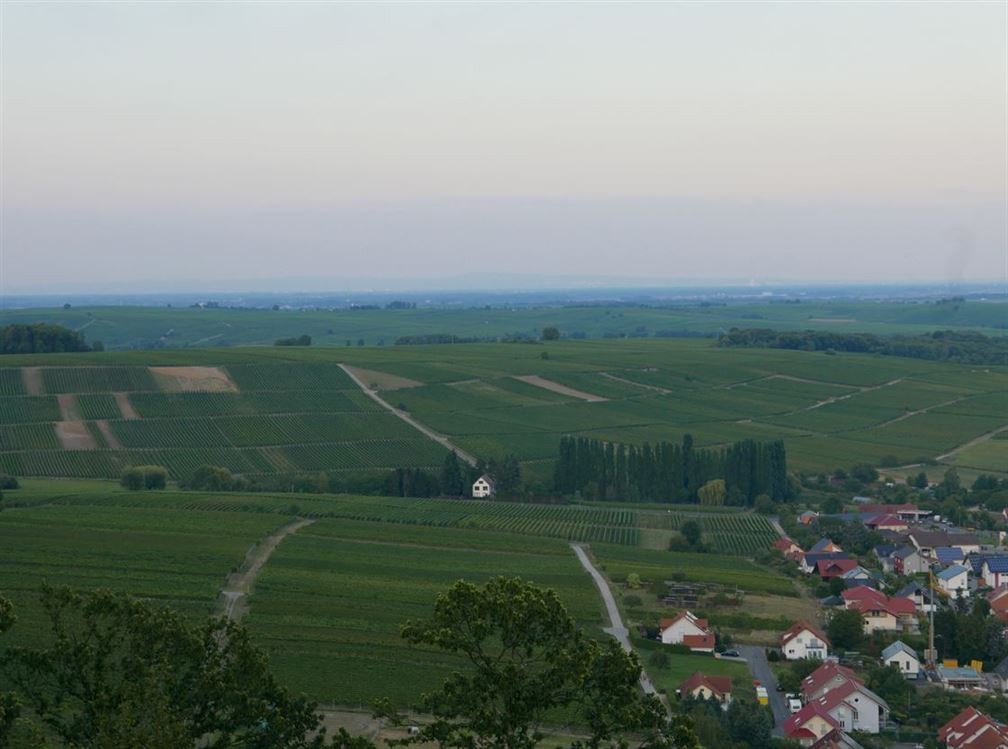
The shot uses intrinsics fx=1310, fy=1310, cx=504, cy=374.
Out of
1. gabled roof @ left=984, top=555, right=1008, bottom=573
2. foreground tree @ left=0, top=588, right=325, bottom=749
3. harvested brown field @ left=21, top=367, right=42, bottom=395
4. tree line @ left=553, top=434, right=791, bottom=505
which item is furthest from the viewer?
harvested brown field @ left=21, top=367, right=42, bottom=395

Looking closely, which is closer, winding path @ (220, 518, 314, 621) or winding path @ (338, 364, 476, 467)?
winding path @ (220, 518, 314, 621)

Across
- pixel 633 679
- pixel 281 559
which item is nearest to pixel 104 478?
pixel 281 559

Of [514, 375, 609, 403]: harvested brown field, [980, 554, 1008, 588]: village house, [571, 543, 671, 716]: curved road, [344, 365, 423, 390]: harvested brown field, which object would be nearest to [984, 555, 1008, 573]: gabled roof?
[980, 554, 1008, 588]: village house

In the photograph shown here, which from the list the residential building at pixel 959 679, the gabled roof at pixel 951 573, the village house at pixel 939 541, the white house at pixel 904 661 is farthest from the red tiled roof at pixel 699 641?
the village house at pixel 939 541

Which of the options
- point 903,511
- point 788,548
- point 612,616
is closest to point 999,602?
point 788,548

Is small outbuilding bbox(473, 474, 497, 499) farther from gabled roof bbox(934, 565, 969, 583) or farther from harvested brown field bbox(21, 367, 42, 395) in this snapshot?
harvested brown field bbox(21, 367, 42, 395)

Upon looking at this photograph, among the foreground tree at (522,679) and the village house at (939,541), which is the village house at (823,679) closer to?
the foreground tree at (522,679)

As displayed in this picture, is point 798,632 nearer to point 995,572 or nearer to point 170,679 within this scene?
point 995,572
